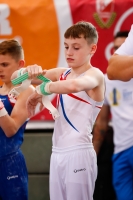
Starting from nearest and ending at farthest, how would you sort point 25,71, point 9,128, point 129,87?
point 25,71, point 9,128, point 129,87

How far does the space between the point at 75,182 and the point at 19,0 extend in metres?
2.58

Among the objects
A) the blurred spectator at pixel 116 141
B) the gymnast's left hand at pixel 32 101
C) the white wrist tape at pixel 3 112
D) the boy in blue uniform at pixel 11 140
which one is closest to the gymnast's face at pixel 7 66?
the boy in blue uniform at pixel 11 140

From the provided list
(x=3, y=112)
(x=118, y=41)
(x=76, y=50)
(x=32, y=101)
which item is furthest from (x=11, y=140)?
(x=118, y=41)

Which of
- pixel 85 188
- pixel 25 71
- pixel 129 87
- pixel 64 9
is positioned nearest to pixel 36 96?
pixel 25 71

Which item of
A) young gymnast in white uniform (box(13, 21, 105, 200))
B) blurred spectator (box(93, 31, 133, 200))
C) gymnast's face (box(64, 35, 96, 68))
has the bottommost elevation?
blurred spectator (box(93, 31, 133, 200))

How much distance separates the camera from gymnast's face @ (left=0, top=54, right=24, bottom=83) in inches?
139

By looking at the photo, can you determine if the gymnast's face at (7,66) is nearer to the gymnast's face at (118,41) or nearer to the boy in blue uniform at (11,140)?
the boy in blue uniform at (11,140)

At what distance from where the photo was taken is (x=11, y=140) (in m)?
3.51

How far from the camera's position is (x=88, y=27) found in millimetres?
3229

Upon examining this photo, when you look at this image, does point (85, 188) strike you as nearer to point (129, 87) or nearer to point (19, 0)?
point (129, 87)

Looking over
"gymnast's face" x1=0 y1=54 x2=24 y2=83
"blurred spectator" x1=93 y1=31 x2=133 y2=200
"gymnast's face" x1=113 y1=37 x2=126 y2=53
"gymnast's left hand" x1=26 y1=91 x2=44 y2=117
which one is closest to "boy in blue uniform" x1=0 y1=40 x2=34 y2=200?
"gymnast's face" x1=0 y1=54 x2=24 y2=83

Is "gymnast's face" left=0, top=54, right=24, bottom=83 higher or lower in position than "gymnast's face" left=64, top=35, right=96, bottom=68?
lower

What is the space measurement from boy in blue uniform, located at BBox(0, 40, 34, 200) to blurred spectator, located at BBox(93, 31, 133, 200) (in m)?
1.29

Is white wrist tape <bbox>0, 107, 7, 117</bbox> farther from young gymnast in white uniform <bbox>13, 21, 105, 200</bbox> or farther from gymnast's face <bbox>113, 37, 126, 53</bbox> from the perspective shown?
gymnast's face <bbox>113, 37, 126, 53</bbox>
